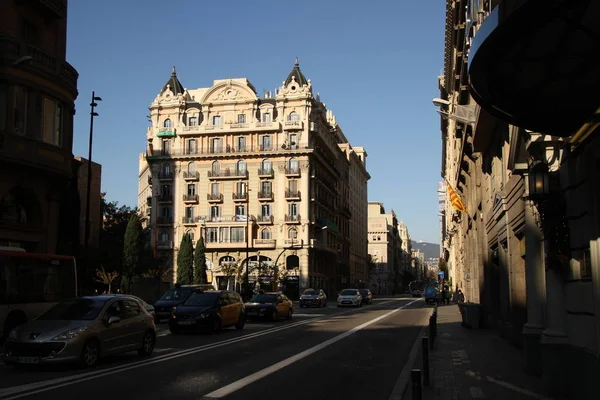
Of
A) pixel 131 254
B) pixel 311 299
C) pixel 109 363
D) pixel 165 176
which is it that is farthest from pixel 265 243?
pixel 109 363

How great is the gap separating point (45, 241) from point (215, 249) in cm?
4885

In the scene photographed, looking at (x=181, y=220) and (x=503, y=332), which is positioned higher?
(x=181, y=220)

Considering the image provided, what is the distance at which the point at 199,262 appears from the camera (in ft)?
235

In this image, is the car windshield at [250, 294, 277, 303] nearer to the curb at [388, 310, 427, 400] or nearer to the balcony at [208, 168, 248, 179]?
the curb at [388, 310, 427, 400]

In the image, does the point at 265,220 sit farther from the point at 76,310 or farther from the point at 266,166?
the point at 76,310

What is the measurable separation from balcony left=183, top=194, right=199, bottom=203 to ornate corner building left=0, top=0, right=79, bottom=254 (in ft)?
157

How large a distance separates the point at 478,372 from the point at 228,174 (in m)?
67.8

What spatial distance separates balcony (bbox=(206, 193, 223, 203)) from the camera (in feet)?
258

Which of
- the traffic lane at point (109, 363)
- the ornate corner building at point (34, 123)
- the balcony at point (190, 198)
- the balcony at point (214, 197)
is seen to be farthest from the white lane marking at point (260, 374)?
the balcony at point (190, 198)

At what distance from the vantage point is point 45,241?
29.1 meters

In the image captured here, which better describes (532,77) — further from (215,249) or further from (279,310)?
(215,249)

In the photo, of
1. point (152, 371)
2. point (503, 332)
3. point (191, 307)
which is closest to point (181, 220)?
point (191, 307)

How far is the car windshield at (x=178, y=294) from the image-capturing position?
30.7 m

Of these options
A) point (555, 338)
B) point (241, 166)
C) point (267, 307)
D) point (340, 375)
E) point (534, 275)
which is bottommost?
point (340, 375)
